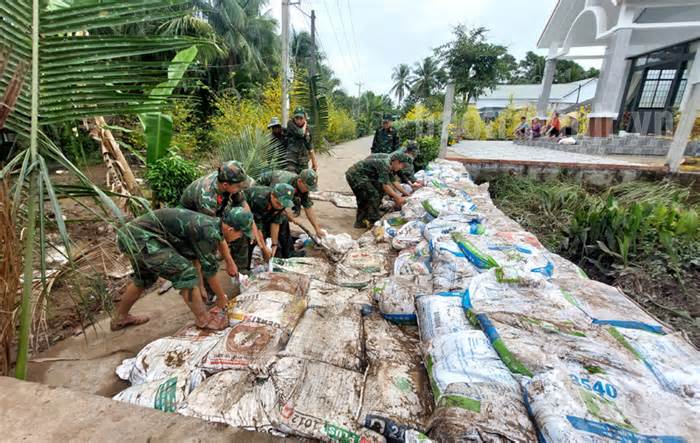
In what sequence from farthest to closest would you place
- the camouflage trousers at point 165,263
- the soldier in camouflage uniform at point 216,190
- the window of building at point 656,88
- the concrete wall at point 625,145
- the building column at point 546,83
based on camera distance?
1. the building column at point 546,83
2. the window of building at point 656,88
3. the concrete wall at point 625,145
4. the soldier in camouflage uniform at point 216,190
5. the camouflage trousers at point 165,263

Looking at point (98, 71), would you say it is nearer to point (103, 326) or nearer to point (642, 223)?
point (103, 326)

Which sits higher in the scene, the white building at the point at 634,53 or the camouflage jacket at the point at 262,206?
the white building at the point at 634,53

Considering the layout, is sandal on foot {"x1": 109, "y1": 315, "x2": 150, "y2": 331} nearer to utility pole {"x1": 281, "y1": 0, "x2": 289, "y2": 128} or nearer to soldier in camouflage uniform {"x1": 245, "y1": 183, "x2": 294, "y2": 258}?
soldier in camouflage uniform {"x1": 245, "y1": 183, "x2": 294, "y2": 258}

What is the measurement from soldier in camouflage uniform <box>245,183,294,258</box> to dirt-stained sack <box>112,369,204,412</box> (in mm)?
1581

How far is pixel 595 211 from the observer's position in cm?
312

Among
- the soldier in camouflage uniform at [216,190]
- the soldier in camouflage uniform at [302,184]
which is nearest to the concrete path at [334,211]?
the soldier in camouflage uniform at [302,184]

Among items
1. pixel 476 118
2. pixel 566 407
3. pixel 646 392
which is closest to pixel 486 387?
pixel 566 407

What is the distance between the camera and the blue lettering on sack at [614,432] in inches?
35.5

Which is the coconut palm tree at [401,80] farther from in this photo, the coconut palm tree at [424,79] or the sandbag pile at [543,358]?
the sandbag pile at [543,358]

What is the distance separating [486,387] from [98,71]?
185 centimetres

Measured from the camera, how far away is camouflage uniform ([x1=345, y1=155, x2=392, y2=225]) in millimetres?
4273

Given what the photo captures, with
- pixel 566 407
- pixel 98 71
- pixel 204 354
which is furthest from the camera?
pixel 204 354

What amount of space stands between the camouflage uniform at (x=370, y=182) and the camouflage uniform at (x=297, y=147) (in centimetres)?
129

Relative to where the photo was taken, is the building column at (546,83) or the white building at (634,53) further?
the building column at (546,83)
